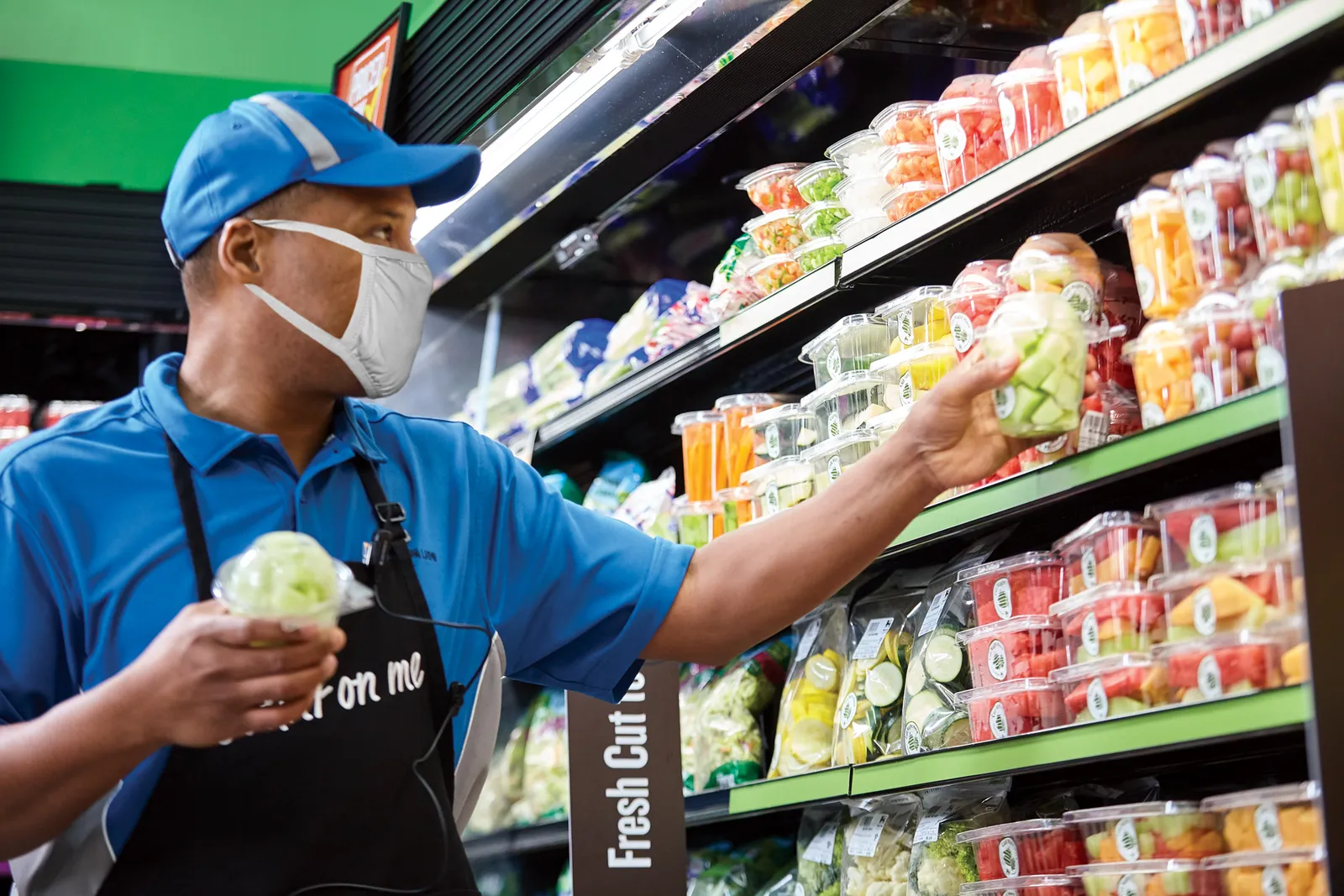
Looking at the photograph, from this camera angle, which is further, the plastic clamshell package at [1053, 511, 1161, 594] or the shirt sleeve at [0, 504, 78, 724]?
the plastic clamshell package at [1053, 511, 1161, 594]

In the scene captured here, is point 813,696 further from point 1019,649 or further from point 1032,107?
point 1032,107

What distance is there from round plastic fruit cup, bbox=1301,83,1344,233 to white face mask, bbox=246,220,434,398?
1.15 m

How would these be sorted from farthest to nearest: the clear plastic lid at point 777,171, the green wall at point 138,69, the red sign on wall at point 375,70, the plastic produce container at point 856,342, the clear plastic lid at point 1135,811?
the green wall at point 138,69 < the red sign on wall at point 375,70 < the clear plastic lid at point 777,171 < the plastic produce container at point 856,342 < the clear plastic lid at point 1135,811

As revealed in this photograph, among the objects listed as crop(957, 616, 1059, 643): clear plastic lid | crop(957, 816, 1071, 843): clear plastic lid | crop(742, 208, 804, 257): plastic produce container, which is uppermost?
crop(742, 208, 804, 257): plastic produce container

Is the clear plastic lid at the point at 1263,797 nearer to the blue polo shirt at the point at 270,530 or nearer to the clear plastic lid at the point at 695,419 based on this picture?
the blue polo shirt at the point at 270,530

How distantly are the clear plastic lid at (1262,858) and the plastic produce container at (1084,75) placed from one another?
3.16ft

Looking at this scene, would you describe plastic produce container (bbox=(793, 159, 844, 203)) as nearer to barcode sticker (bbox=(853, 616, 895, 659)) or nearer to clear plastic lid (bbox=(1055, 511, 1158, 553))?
barcode sticker (bbox=(853, 616, 895, 659))

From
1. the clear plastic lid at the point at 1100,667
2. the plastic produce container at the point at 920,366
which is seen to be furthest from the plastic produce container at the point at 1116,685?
the plastic produce container at the point at 920,366

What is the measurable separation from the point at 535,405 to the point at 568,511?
→ 6.08 ft

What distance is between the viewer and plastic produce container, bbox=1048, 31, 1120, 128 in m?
2.00

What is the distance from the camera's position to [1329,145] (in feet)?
5.47

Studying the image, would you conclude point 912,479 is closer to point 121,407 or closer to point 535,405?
point 121,407

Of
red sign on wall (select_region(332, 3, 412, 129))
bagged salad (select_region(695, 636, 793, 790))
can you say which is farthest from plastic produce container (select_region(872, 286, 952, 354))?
red sign on wall (select_region(332, 3, 412, 129))

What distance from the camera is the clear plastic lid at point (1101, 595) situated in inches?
74.5
